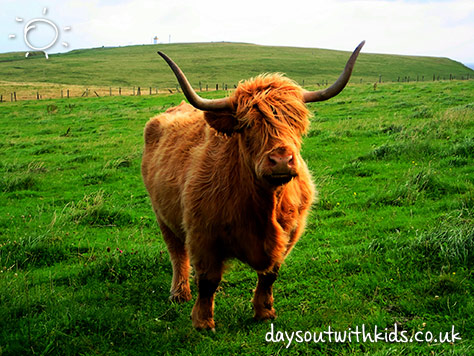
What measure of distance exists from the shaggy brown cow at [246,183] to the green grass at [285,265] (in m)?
0.41

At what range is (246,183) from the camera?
3.96 metres

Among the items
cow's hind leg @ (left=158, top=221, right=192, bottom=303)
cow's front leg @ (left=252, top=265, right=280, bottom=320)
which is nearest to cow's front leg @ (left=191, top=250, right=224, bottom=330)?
cow's front leg @ (left=252, top=265, right=280, bottom=320)

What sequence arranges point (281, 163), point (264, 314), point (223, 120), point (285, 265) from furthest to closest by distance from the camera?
point (285, 265)
point (264, 314)
point (223, 120)
point (281, 163)

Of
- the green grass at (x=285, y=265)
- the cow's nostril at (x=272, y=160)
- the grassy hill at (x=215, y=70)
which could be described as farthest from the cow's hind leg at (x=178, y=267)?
the grassy hill at (x=215, y=70)

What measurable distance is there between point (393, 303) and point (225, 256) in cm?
184

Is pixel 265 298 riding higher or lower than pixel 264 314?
higher

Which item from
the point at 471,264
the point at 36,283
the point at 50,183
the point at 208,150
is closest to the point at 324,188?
the point at 471,264

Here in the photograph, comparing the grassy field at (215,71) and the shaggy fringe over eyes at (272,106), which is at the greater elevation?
the grassy field at (215,71)

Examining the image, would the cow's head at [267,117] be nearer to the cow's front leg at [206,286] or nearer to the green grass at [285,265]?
the cow's front leg at [206,286]

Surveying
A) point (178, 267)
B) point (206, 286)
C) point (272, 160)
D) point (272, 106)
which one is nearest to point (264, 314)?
point (206, 286)

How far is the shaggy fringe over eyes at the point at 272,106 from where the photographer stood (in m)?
3.64

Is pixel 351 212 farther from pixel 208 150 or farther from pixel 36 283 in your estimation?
pixel 36 283

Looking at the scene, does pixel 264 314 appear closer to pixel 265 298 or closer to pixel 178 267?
pixel 265 298

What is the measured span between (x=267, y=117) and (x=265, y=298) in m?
2.04
